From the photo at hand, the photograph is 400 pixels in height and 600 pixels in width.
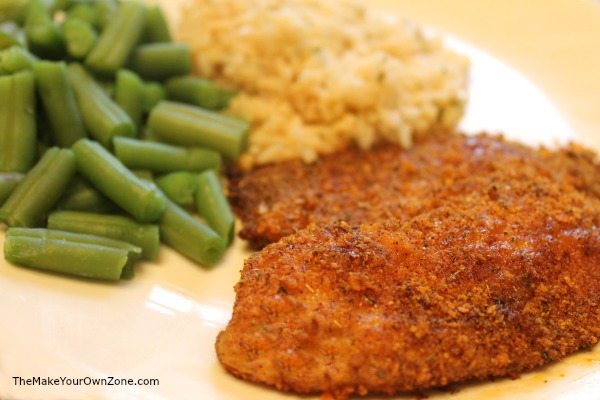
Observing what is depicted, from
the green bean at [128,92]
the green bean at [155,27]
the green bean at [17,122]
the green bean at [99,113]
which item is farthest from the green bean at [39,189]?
the green bean at [155,27]

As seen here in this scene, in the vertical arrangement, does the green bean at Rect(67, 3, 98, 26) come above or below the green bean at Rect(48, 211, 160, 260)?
above

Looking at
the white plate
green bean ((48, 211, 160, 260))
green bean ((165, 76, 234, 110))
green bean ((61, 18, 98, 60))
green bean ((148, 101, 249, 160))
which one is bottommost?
the white plate

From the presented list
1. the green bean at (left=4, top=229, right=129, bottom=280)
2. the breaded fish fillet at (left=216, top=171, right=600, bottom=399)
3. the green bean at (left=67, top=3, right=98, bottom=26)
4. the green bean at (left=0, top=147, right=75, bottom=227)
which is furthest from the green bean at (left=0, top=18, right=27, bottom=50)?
the breaded fish fillet at (left=216, top=171, right=600, bottom=399)

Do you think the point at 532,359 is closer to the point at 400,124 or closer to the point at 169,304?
the point at 169,304

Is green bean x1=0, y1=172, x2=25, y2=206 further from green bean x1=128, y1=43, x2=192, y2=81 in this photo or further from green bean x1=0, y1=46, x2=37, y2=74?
green bean x1=128, y1=43, x2=192, y2=81

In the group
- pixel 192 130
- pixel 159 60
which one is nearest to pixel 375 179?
pixel 192 130

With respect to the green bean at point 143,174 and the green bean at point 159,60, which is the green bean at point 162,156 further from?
the green bean at point 159,60

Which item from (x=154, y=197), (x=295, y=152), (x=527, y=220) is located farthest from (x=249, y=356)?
(x=295, y=152)
